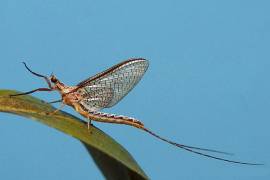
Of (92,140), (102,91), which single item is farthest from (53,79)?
(92,140)

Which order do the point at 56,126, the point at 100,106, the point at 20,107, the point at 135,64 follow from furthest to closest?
the point at 100,106, the point at 135,64, the point at 20,107, the point at 56,126

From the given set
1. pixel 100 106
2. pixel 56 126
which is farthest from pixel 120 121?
pixel 56 126

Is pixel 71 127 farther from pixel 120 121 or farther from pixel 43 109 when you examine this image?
pixel 120 121

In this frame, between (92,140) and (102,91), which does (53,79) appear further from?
(92,140)

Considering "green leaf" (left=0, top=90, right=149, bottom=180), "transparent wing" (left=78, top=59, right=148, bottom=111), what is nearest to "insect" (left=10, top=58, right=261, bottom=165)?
"transparent wing" (left=78, top=59, right=148, bottom=111)

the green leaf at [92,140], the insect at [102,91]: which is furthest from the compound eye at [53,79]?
the green leaf at [92,140]

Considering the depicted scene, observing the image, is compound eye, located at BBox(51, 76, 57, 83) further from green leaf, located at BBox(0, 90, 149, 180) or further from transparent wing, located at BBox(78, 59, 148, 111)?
green leaf, located at BBox(0, 90, 149, 180)

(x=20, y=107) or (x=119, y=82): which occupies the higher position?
(x=119, y=82)
